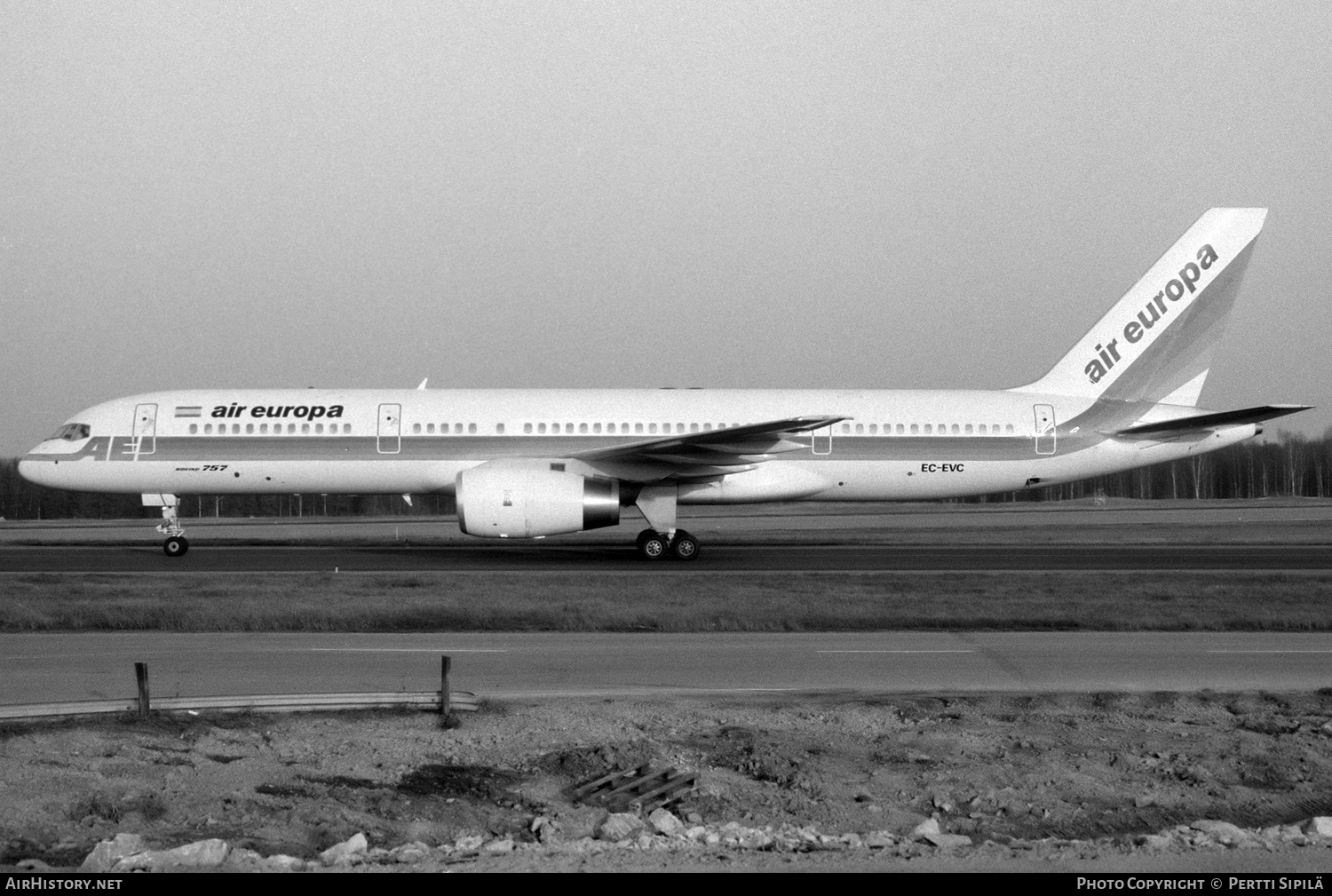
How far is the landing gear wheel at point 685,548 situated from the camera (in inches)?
992

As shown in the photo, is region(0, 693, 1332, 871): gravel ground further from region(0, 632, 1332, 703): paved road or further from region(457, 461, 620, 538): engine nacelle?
region(457, 461, 620, 538): engine nacelle

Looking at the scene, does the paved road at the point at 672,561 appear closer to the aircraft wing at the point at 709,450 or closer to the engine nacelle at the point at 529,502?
the engine nacelle at the point at 529,502

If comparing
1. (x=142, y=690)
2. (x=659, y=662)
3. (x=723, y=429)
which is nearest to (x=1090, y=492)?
(x=723, y=429)

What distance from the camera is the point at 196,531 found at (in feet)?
137

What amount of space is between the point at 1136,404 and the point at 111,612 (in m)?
21.8

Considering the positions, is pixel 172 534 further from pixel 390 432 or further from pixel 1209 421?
pixel 1209 421

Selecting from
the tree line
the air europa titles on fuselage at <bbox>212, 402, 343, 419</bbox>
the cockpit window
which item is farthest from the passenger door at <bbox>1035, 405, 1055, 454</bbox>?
the tree line

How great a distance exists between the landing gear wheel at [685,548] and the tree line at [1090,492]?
43.9m

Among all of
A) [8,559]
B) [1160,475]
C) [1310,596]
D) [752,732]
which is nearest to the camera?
[752,732]

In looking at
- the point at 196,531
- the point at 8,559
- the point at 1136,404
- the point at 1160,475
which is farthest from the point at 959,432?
the point at 1160,475

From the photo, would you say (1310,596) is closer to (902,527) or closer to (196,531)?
(902,527)

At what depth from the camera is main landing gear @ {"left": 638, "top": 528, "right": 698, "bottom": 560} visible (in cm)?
2521

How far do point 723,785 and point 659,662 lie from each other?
459 centimetres

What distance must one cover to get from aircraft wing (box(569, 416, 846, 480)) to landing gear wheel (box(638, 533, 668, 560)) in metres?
1.28
